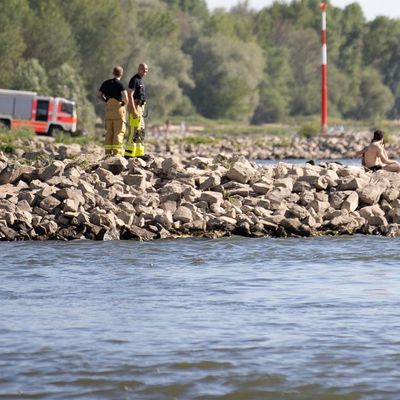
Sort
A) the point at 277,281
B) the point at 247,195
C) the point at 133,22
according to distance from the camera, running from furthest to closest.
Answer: the point at 133,22 < the point at 247,195 < the point at 277,281

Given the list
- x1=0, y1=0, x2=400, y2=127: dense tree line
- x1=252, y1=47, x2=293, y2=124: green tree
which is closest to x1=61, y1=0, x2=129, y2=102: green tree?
x1=0, y1=0, x2=400, y2=127: dense tree line

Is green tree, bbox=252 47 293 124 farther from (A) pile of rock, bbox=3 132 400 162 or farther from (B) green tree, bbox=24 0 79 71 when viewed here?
(A) pile of rock, bbox=3 132 400 162

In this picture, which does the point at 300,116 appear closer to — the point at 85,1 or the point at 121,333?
the point at 85,1

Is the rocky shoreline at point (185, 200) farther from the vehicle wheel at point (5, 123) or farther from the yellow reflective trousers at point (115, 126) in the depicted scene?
the vehicle wheel at point (5, 123)

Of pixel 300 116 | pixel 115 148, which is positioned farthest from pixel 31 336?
pixel 300 116

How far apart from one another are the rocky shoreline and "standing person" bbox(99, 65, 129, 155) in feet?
2.31

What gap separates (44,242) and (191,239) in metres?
1.87

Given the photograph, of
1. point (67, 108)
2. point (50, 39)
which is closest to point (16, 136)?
point (67, 108)

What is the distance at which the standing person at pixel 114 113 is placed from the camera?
2006 centimetres

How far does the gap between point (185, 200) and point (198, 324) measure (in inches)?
284

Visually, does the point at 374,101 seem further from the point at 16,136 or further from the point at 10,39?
the point at 16,136

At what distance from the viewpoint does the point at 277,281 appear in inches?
521

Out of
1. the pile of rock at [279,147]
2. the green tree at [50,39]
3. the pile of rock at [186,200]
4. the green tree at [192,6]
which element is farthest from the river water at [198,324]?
the green tree at [192,6]

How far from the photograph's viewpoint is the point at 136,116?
19844mm
